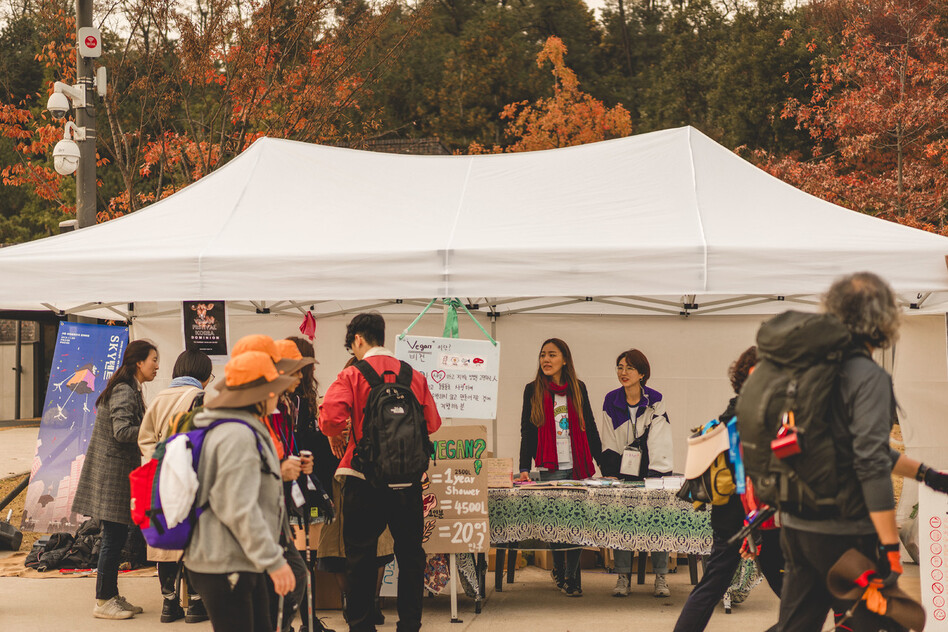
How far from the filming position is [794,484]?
2.92m

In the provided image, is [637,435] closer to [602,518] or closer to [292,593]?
[602,518]

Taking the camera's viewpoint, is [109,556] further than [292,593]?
Yes

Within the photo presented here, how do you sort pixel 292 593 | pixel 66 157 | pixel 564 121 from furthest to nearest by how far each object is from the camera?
1. pixel 564 121
2. pixel 66 157
3. pixel 292 593

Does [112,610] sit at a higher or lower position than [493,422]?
lower

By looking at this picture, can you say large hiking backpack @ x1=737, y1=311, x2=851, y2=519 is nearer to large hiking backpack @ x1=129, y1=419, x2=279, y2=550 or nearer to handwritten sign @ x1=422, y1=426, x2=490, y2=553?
large hiking backpack @ x1=129, y1=419, x2=279, y2=550

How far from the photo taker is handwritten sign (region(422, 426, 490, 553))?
5680 millimetres

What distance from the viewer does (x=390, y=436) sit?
15.2 feet

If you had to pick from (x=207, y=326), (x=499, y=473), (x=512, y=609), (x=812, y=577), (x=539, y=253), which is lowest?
(x=512, y=609)

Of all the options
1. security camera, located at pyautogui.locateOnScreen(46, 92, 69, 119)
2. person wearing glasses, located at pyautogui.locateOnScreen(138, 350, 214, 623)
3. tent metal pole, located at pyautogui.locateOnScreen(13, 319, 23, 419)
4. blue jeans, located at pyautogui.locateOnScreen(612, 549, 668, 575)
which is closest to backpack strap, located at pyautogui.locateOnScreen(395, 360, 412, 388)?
person wearing glasses, located at pyautogui.locateOnScreen(138, 350, 214, 623)

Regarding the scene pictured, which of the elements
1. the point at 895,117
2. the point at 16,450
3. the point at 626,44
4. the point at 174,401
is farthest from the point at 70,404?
the point at 626,44

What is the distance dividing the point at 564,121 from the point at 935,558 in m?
19.3

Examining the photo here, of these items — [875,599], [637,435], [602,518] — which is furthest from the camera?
[637,435]

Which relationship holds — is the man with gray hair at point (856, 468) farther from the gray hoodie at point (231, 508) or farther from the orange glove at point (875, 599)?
the gray hoodie at point (231, 508)

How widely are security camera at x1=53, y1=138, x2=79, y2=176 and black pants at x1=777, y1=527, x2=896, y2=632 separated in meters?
8.48
